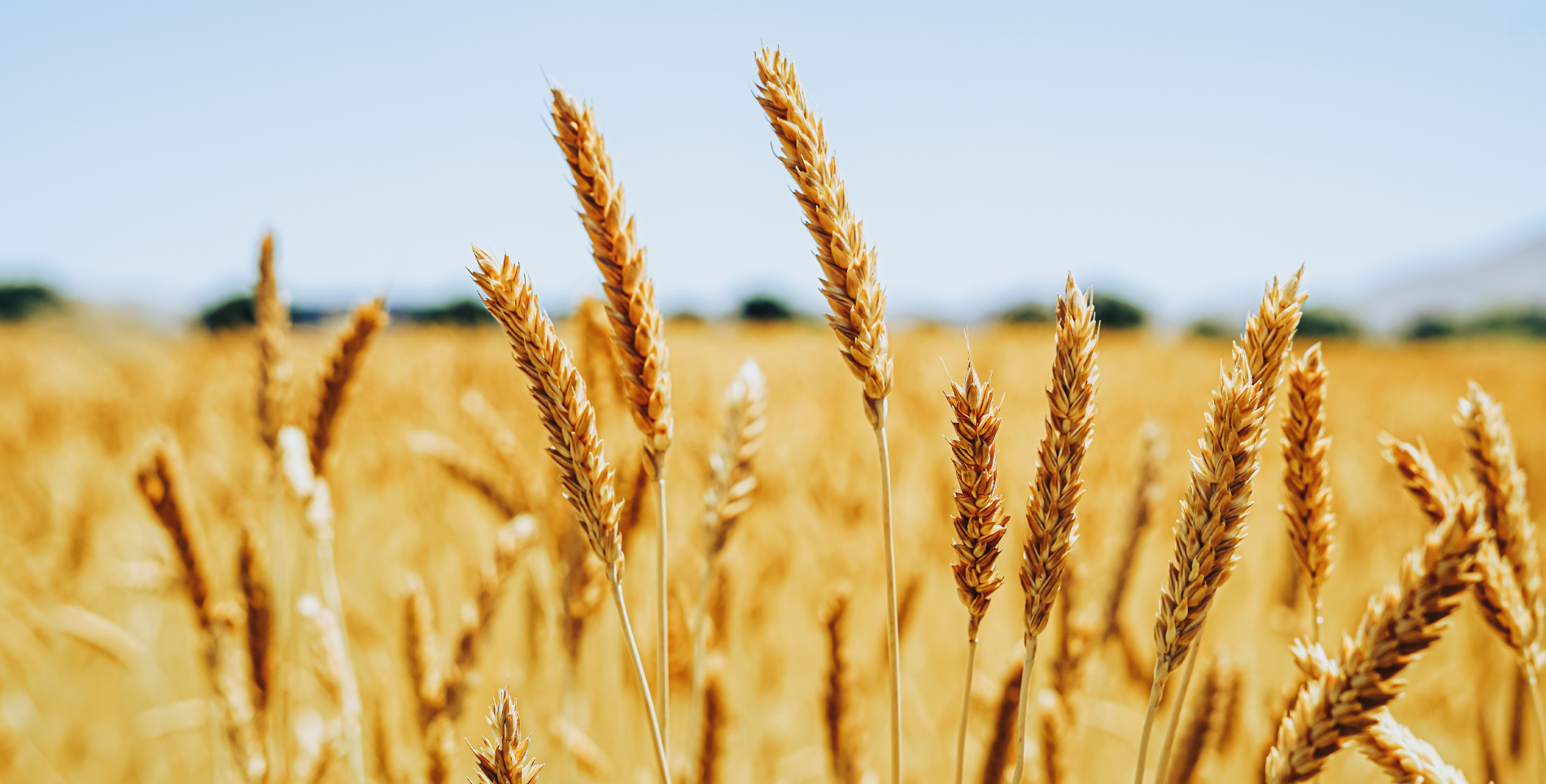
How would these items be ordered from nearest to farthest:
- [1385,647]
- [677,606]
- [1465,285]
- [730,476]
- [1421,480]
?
[1385,647] < [1421,480] < [730,476] < [677,606] < [1465,285]

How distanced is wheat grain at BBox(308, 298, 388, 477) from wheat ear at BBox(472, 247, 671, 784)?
2.38 ft

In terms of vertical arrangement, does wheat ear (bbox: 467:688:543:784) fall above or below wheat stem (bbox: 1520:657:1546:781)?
above

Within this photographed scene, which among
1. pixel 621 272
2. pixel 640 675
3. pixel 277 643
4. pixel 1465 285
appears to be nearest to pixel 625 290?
pixel 621 272

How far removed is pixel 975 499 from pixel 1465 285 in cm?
21027

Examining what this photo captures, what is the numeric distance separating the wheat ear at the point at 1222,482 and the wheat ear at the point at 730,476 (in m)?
0.43

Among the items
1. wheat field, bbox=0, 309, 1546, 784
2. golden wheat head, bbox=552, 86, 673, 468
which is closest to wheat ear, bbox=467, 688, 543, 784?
golden wheat head, bbox=552, 86, 673, 468

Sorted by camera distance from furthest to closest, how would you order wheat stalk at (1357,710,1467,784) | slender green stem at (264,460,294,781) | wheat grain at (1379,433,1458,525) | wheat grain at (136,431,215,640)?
1. slender green stem at (264,460,294,781)
2. wheat grain at (136,431,215,640)
3. wheat grain at (1379,433,1458,525)
4. wheat stalk at (1357,710,1467,784)

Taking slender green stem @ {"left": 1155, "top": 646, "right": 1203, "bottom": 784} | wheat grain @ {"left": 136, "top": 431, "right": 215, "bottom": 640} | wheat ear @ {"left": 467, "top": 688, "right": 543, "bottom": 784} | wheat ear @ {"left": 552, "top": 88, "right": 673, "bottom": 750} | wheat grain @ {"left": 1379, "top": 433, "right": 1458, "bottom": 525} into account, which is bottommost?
slender green stem @ {"left": 1155, "top": 646, "right": 1203, "bottom": 784}

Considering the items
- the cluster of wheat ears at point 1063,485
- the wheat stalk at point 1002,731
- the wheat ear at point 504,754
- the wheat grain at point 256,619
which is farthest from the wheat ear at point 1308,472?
the wheat grain at point 256,619

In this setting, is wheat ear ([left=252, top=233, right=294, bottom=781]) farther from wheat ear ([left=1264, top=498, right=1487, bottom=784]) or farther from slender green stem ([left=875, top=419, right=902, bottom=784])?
wheat ear ([left=1264, top=498, right=1487, bottom=784])

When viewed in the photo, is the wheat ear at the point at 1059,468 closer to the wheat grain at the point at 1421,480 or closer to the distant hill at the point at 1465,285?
the wheat grain at the point at 1421,480

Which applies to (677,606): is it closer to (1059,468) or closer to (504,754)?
(504,754)

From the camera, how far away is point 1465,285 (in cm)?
15025

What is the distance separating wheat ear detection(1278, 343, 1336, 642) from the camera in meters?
0.67
